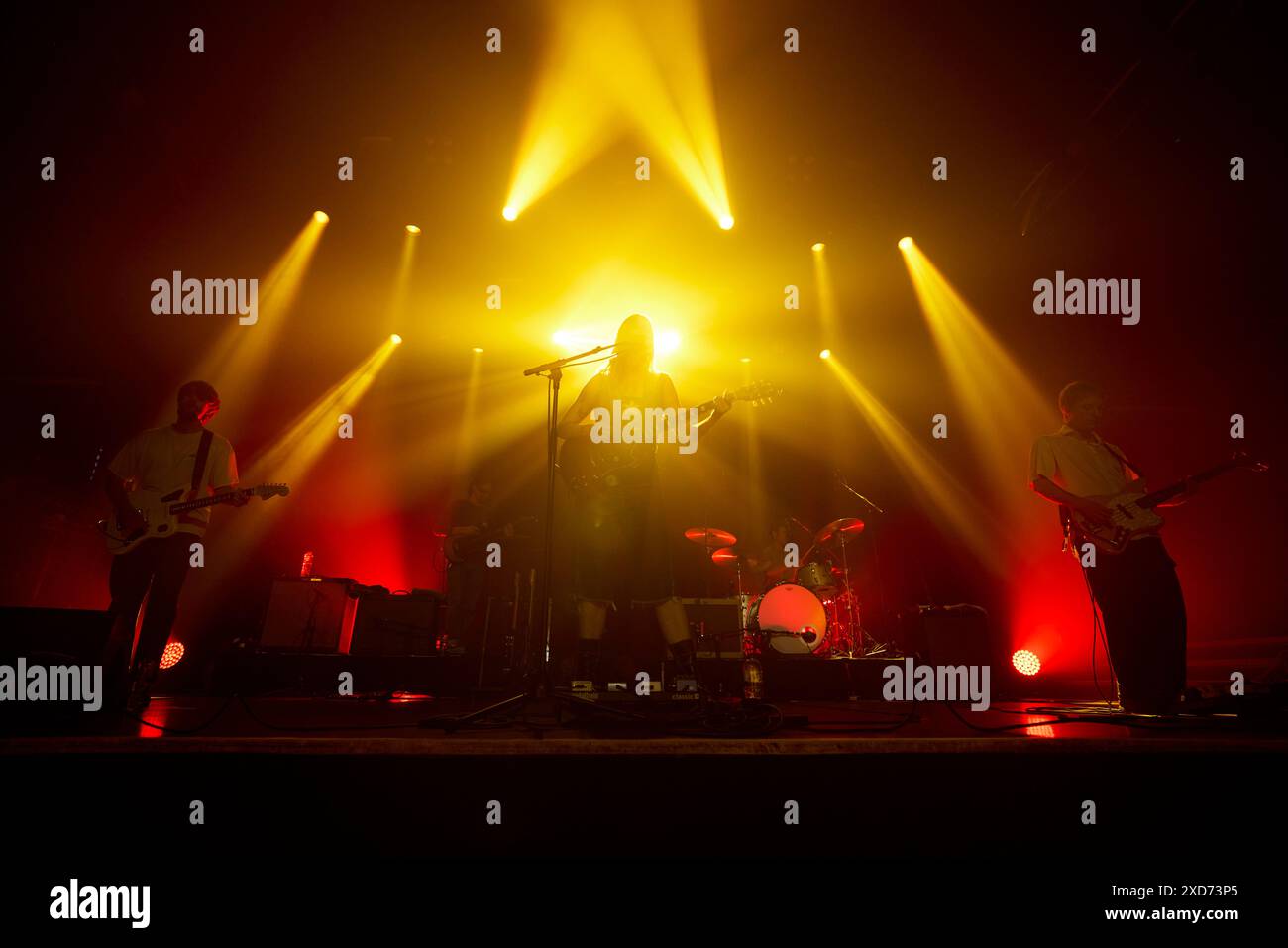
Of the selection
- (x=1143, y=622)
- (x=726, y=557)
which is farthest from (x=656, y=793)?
(x=726, y=557)

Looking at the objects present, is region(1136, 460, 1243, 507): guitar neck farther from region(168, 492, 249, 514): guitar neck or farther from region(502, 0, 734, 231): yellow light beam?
region(168, 492, 249, 514): guitar neck

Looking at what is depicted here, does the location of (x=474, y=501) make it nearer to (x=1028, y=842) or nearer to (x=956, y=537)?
(x=956, y=537)

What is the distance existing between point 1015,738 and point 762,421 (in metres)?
7.33

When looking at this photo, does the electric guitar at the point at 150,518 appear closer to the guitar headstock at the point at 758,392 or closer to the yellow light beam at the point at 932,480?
the guitar headstock at the point at 758,392

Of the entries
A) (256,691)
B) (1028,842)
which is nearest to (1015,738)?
(1028,842)

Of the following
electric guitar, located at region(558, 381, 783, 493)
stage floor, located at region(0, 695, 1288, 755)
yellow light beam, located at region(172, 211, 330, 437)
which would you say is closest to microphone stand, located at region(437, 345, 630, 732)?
stage floor, located at region(0, 695, 1288, 755)

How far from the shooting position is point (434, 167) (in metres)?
6.22

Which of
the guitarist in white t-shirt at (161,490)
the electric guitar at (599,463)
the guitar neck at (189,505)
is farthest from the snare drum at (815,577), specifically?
the guitar neck at (189,505)

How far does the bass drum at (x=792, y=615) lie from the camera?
6.20 meters

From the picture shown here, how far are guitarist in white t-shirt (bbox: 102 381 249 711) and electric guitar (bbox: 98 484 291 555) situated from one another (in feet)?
0.09

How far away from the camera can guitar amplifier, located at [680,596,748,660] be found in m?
6.07

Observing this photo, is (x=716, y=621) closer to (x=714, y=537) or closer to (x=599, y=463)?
(x=714, y=537)

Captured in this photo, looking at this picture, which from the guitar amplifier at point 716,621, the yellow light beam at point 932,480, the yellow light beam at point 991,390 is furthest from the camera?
the yellow light beam at point 932,480

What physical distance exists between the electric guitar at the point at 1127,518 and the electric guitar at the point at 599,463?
2586mm
